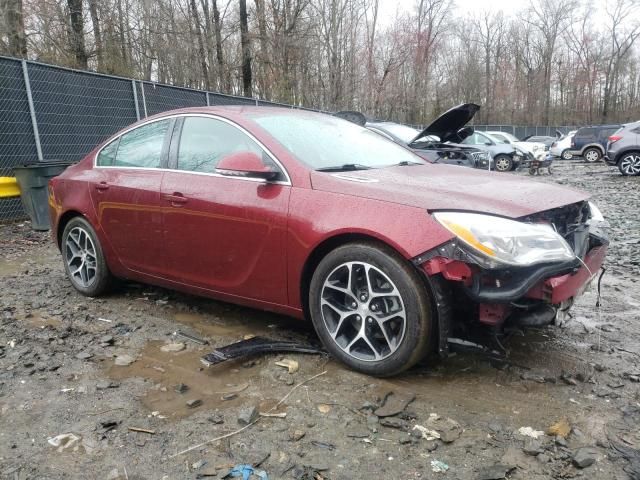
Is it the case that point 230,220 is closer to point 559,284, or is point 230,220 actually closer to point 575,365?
point 559,284

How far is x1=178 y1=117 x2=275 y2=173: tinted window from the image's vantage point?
3368 mm

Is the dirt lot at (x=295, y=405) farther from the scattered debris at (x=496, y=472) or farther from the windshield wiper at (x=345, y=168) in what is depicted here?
the windshield wiper at (x=345, y=168)

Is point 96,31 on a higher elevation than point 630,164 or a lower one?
higher

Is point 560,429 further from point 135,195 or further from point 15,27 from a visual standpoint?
point 15,27

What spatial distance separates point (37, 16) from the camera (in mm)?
15688

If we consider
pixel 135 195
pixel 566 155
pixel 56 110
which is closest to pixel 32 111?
pixel 56 110

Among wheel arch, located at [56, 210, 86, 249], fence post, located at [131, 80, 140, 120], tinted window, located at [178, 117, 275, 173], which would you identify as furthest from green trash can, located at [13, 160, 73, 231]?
tinted window, located at [178, 117, 275, 173]

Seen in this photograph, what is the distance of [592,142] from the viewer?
24.2 m

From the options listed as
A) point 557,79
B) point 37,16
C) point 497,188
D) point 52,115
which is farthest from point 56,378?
point 557,79

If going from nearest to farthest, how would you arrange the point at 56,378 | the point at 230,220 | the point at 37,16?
the point at 56,378, the point at 230,220, the point at 37,16

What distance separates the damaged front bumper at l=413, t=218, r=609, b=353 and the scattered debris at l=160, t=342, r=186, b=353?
5.63ft

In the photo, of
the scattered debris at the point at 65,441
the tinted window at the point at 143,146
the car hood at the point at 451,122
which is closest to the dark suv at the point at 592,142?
the car hood at the point at 451,122

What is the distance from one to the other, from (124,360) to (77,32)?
55.9 ft

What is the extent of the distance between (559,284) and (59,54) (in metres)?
18.4
